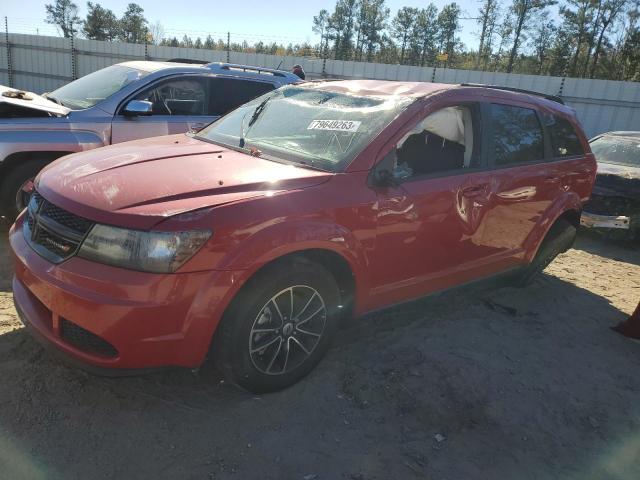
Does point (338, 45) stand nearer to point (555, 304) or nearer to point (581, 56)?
point (581, 56)

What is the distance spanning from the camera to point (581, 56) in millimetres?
40312

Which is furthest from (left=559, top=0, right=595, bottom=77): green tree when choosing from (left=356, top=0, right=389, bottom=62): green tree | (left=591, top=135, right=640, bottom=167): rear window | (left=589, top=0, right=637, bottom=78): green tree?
(left=591, top=135, right=640, bottom=167): rear window

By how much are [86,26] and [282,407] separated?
6668 cm

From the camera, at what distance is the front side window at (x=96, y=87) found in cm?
548

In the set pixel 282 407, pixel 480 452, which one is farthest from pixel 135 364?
pixel 480 452

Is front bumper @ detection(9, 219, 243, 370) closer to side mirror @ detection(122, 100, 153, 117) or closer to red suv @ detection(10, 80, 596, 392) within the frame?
red suv @ detection(10, 80, 596, 392)

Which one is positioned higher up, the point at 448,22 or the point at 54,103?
the point at 448,22

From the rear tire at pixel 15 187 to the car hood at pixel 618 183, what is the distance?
6953 mm

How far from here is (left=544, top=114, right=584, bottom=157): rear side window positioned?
14.9ft

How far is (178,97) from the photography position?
18.9 ft

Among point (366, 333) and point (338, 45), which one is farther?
point (338, 45)

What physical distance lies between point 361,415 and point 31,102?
14.8ft

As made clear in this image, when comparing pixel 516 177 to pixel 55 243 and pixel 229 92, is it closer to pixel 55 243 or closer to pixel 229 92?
pixel 55 243

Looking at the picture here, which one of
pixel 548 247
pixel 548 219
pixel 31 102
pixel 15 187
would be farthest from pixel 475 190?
pixel 31 102
